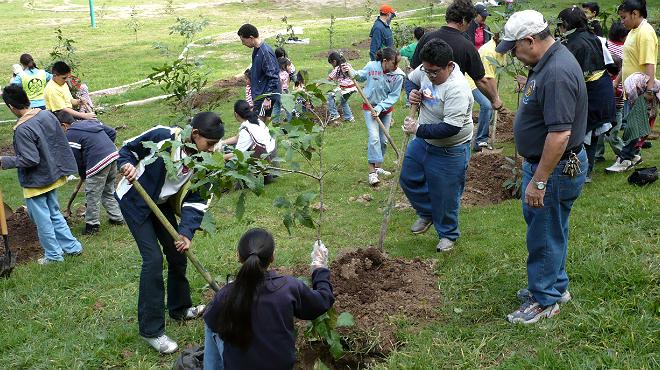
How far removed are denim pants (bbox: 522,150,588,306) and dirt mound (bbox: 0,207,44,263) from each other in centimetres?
555

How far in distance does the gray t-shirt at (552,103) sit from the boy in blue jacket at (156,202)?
206 centimetres

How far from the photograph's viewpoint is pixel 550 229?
4.29m

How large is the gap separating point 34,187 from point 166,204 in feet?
8.40

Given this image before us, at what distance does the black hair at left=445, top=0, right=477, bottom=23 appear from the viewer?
639 centimetres

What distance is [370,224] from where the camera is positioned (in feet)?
23.4

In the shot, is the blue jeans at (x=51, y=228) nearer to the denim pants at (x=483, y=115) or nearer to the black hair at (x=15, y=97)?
the black hair at (x=15, y=97)

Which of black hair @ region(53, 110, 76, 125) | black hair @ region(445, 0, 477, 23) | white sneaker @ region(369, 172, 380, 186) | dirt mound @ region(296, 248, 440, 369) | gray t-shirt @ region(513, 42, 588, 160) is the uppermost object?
black hair @ region(445, 0, 477, 23)

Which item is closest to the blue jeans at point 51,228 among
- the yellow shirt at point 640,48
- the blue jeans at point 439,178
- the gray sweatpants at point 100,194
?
the gray sweatpants at point 100,194

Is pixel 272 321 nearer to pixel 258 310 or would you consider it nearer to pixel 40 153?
pixel 258 310

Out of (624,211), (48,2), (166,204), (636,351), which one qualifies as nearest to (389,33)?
(624,211)

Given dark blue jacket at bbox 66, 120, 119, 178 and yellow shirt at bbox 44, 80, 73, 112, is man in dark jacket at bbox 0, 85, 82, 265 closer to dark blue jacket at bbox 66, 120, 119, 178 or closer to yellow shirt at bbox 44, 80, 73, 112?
dark blue jacket at bbox 66, 120, 119, 178

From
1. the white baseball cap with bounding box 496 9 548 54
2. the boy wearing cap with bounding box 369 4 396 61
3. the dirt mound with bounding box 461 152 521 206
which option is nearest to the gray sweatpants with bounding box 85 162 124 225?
the dirt mound with bounding box 461 152 521 206

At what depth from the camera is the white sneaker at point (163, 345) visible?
4.89 meters

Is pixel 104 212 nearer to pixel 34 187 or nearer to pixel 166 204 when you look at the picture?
pixel 34 187
